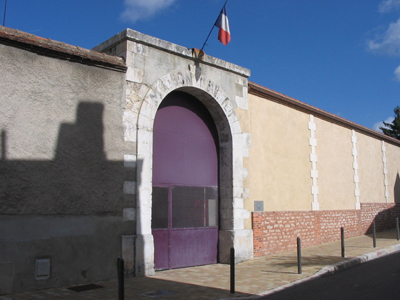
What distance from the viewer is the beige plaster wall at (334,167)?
45.3 feet

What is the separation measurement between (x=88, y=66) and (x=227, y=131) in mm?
4163

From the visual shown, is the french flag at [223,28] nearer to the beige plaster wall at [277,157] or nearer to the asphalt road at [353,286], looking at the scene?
the beige plaster wall at [277,157]

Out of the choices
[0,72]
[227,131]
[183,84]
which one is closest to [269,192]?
A: [227,131]

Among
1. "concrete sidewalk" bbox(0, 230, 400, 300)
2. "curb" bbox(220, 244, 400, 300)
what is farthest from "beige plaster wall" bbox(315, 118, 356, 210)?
"concrete sidewalk" bbox(0, 230, 400, 300)

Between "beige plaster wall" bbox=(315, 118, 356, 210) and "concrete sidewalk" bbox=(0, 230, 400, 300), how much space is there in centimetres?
278

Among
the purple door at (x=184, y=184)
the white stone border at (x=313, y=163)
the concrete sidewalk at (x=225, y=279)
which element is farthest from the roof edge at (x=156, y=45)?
the concrete sidewalk at (x=225, y=279)

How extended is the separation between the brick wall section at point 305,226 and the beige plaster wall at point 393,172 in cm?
265

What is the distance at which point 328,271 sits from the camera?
8.59m

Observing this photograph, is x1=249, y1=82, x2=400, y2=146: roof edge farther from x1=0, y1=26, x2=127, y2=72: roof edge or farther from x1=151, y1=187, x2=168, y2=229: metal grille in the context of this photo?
x1=0, y1=26, x2=127, y2=72: roof edge

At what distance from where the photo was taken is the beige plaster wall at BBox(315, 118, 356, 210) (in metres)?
13.8

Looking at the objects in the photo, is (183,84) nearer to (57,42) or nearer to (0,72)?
(57,42)

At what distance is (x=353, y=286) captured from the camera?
7.12m

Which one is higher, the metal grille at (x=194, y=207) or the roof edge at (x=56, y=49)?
the roof edge at (x=56, y=49)

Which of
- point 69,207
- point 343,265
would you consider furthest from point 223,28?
point 343,265
